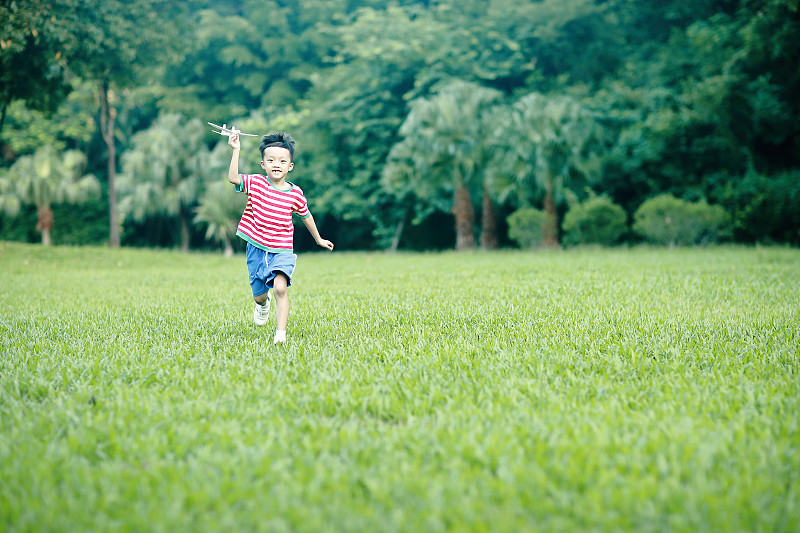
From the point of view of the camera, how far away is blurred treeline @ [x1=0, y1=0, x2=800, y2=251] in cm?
1922

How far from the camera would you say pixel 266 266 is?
16.7 feet

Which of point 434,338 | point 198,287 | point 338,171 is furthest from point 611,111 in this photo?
point 434,338

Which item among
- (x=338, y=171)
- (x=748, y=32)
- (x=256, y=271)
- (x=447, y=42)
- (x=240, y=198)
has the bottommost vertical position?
(x=256, y=271)

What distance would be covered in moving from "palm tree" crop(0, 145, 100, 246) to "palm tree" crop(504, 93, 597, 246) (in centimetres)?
2293

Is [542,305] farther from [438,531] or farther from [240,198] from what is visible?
[240,198]

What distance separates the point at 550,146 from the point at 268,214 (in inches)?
642

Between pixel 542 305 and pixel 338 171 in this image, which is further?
pixel 338 171

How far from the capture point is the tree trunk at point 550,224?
20.5 meters

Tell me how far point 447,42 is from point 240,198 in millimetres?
11108

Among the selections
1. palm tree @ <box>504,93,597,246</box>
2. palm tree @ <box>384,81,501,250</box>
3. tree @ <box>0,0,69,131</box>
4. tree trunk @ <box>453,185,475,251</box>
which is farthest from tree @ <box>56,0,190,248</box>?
palm tree @ <box>504,93,597,246</box>

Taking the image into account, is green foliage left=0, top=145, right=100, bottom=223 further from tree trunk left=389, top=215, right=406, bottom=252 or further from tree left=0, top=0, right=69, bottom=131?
tree trunk left=389, top=215, right=406, bottom=252

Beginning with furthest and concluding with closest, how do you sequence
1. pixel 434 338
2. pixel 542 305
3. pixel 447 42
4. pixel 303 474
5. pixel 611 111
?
1. pixel 447 42
2. pixel 611 111
3. pixel 542 305
4. pixel 434 338
5. pixel 303 474

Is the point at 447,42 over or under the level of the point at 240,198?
over

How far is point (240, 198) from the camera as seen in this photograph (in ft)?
A: 77.4
